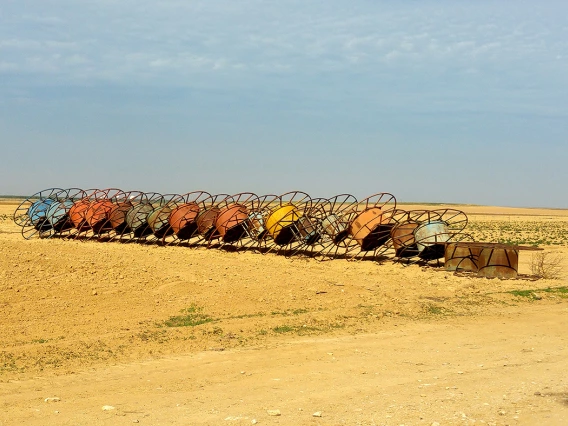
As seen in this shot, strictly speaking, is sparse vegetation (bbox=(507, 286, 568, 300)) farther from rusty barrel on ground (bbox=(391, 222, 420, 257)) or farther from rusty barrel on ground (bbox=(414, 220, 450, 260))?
rusty barrel on ground (bbox=(391, 222, 420, 257))

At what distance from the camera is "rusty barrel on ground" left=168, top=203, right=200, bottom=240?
25867 millimetres

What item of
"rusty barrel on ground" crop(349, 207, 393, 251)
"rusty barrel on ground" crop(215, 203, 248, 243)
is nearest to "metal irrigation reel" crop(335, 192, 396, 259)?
"rusty barrel on ground" crop(349, 207, 393, 251)

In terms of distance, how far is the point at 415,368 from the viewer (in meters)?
8.97

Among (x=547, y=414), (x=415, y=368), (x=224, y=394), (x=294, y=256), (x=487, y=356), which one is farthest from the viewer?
(x=294, y=256)

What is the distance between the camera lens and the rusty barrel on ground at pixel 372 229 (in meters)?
22.0

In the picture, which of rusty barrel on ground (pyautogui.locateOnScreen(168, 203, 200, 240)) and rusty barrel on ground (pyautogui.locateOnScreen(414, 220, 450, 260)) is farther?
rusty barrel on ground (pyautogui.locateOnScreen(168, 203, 200, 240))

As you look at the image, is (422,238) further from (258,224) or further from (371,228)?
(258,224)

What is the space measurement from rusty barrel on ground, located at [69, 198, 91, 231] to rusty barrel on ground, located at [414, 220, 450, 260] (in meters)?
13.8

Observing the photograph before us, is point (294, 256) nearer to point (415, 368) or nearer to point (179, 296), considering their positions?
point (179, 296)

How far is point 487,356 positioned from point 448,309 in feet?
13.7

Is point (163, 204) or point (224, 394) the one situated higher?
point (163, 204)

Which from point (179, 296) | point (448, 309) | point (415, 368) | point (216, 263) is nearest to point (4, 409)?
point (415, 368)

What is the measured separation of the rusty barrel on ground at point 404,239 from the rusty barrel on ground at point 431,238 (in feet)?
0.73

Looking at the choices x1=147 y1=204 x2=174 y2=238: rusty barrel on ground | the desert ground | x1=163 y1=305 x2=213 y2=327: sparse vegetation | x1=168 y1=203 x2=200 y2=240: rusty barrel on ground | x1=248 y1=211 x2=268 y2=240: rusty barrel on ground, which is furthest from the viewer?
x1=147 y1=204 x2=174 y2=238: rusty barrel on ground
